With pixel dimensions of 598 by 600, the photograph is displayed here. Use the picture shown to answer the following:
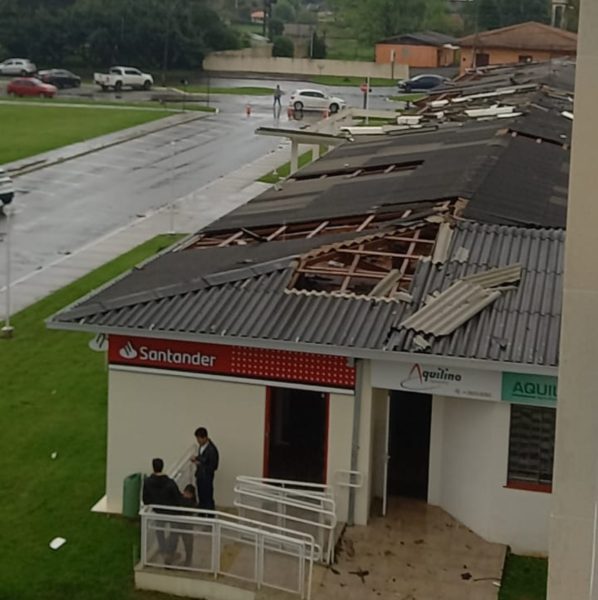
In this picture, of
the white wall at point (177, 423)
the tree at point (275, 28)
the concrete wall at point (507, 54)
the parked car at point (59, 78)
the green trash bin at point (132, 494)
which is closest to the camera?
the white wall at point (177, 423)

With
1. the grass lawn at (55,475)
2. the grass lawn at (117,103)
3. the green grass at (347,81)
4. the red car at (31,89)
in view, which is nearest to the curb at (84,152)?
the grass lawn at (117,103)

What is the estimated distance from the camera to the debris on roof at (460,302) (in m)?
13.9

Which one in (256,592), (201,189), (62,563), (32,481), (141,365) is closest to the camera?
(256,592)

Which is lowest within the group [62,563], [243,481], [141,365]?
[62,563]

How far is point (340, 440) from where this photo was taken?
47.2 feet

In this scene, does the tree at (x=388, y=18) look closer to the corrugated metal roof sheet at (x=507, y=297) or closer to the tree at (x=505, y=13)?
the tree at (x=505, y=13)

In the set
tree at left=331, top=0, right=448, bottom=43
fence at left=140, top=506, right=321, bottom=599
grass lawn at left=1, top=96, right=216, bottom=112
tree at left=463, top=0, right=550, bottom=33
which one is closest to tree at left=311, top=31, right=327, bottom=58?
tree at left=331, top=0, right=448, bottom=43

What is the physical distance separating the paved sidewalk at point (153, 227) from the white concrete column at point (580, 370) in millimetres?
18256

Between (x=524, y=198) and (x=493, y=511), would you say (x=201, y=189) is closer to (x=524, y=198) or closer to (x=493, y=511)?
(x=524, y=198)

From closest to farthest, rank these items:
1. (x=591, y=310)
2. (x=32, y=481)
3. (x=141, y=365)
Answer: (x=591, y=310) → (x=141, y=365) → (x=32, y=481)

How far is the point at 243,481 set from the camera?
14.3m

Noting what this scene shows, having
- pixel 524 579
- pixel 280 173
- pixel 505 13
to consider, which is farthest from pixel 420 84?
pixel 524 579

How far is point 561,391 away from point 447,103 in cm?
3277

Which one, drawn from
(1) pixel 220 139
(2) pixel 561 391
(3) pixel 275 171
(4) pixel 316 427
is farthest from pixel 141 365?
(1) pixel 220 139
